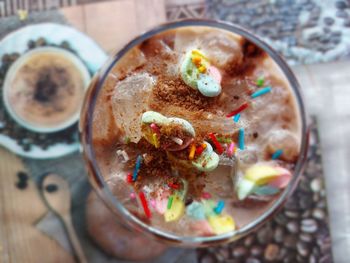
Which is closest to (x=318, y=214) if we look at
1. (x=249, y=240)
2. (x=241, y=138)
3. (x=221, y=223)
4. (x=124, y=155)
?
(x=249, y=240)

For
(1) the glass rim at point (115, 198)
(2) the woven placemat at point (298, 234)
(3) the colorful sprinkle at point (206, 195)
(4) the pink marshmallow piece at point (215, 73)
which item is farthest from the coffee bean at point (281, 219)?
(4) the pink marshmallow piece at point (215, 73)

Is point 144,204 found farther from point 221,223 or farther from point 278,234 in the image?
point 278,234

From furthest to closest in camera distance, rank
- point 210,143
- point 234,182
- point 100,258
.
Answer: point 100,258
point 234,182
point 210,143

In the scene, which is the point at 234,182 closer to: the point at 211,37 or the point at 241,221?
the point at 241,221

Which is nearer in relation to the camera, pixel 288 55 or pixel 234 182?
pixel 234 182

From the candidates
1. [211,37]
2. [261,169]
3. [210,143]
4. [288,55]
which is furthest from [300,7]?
Result: [210,143]

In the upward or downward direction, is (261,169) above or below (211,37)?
below

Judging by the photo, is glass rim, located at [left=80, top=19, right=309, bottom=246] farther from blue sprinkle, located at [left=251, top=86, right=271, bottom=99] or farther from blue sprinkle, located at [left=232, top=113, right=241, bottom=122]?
blue sprinkle, located at [left=232, top=113, right=241, bottom=122]

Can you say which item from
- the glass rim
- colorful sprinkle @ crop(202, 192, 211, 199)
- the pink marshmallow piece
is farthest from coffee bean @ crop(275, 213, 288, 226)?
the pink marshmallow piece
